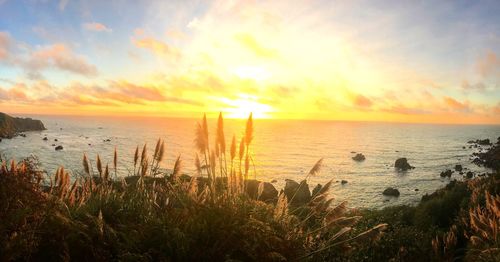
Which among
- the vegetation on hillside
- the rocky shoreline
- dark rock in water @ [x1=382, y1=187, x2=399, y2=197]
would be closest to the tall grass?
the vegetation on hillside

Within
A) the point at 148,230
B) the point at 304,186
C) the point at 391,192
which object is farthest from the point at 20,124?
the point at 148,230

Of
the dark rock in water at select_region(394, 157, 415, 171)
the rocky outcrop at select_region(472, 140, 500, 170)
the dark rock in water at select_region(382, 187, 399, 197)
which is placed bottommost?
the dark rock in water at select_region(382, 187, 399, 197)

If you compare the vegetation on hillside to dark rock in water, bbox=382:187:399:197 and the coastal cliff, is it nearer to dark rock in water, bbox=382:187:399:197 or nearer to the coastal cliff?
dark rock in water, bbox=382:187:399:197

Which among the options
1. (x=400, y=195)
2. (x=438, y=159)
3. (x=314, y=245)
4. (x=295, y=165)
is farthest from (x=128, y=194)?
(x=438, y=159)

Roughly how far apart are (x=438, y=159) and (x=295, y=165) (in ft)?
161

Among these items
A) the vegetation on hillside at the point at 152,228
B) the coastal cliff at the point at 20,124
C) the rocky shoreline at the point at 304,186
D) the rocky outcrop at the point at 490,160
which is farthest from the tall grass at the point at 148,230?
the coastal cliff at the point at 20,124

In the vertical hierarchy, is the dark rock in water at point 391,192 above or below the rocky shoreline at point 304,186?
below

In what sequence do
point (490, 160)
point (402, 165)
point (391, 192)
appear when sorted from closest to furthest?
point (391, 192) → point (402, 165) → point (490, 160)

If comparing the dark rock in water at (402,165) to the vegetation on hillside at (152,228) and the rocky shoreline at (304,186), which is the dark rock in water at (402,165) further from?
the vegetation on hillside at (152,228)

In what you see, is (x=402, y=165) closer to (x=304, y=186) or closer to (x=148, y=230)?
(x=304, y=186)

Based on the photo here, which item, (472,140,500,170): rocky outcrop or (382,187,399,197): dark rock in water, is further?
(472,140,500,170): rocky outcrop

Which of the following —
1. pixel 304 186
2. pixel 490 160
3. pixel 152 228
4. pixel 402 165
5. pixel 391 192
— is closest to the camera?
pixel 152 228

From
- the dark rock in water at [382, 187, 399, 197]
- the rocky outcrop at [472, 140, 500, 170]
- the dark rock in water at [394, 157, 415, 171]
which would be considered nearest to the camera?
the dark rock in water at [382, 187, 399, 197]

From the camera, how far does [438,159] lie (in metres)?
101
